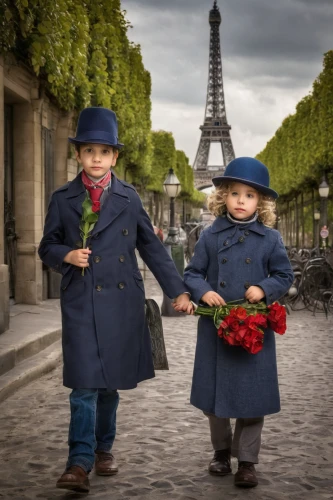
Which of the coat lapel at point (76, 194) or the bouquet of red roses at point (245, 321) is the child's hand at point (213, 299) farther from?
the coat lapel at point (76, 194)

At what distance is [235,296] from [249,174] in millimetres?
606

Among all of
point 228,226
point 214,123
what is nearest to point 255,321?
point 228,226

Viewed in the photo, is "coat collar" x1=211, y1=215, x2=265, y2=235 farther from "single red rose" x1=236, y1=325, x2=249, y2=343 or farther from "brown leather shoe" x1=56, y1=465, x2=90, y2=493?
"brown leather shoe" x1=56, y1=465, x2=90, y2=493

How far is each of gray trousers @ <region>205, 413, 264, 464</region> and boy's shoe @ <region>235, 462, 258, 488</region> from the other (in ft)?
0.14

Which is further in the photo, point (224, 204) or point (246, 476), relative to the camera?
point (224, 204)

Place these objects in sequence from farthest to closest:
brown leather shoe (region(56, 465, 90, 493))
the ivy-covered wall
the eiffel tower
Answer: the eiffel tower < the ivy-covered wall < brown leather shoe (region(56, 465, 90, 493))

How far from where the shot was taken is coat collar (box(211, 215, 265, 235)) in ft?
13.3

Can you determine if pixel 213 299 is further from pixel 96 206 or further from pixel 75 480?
pixel 75 480

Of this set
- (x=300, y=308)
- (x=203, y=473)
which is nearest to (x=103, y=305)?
(x=203, y=473)

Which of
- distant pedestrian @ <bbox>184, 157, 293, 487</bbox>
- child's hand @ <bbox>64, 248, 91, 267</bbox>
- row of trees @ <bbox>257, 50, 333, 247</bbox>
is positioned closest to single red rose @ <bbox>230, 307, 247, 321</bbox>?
distant pedestrian @ <bbox>184, 157, 293, 487</bbox>

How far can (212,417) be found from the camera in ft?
13.3

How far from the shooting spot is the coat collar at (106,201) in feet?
13.0

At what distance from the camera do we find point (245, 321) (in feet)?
12.3

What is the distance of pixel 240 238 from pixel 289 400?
7.79ft
